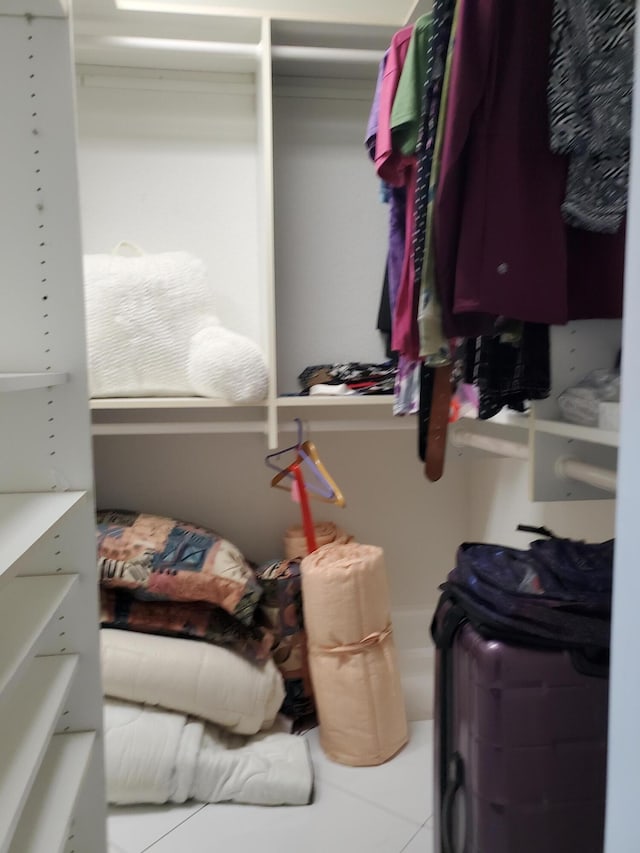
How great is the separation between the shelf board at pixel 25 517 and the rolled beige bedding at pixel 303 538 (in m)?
1.08

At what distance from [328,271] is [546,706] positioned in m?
1.52

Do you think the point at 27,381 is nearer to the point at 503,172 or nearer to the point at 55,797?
the point at 55,797

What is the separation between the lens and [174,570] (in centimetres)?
177

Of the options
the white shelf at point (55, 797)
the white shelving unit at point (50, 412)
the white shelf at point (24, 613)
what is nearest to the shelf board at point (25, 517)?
the white shelving unit at point (50, 412)

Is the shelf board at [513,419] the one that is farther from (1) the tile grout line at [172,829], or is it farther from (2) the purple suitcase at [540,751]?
(1) the tile grout line at [172,829]

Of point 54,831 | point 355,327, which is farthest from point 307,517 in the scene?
point 54,831

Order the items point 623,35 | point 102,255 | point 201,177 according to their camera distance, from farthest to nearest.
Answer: point 201,177 < point 102,255 < point 623,35

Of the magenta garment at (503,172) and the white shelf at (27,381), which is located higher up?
the magenta garment at (503,172)

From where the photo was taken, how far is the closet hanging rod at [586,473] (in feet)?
3.47

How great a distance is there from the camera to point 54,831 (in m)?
0.81

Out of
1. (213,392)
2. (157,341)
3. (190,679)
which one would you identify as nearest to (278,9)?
(157,341)

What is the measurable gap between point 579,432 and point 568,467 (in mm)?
185

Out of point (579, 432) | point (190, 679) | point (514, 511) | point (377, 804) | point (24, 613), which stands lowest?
point (377, 804)

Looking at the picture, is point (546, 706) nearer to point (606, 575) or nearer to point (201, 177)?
point (606, 575)
